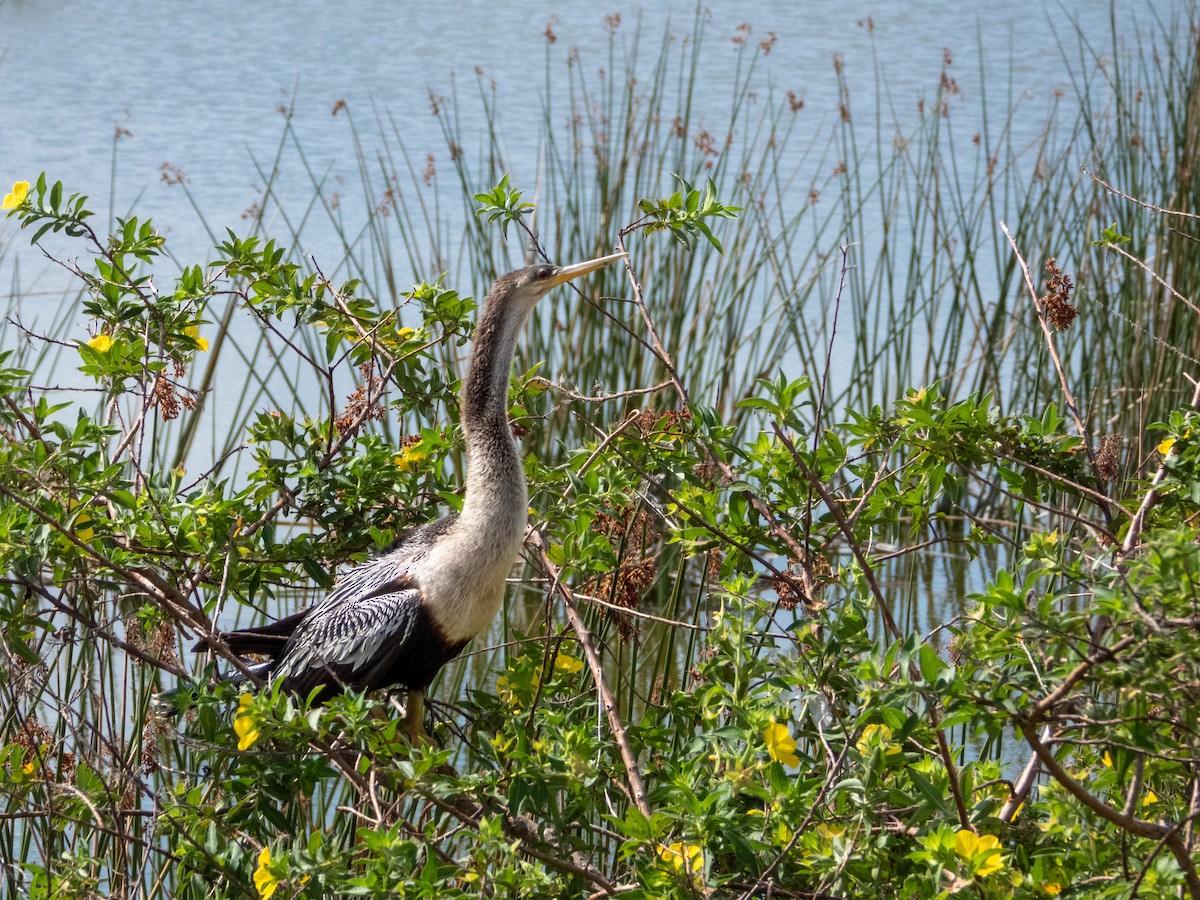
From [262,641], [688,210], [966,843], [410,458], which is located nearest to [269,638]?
[262,641]

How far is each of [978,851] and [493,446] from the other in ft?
3.45

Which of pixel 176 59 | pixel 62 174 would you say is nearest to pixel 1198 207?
pixel 62 174

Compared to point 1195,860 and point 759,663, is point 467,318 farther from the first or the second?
point 1195,860

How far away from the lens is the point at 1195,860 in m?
1.51

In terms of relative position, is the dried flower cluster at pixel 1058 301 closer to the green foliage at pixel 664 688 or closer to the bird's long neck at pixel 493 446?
the green foliage at pixel 664 688

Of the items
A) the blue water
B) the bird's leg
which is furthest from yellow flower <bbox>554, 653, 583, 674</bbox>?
the blue water

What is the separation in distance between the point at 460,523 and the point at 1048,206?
361 cm

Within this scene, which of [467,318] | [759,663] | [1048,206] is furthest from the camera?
[1048,206]

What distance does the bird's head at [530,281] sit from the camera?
2291 mm

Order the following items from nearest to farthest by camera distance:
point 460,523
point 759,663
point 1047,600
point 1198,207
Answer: point 1047,600
point 759,663
point 460,523
point 1198,207

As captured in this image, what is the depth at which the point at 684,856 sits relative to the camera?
1426mm

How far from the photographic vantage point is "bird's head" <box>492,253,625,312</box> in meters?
2.29

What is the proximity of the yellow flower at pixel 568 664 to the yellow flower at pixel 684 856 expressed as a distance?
28.9 inches

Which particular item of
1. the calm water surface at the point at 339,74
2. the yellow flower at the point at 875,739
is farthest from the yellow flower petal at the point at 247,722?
the calm water surface at the point at 339,74
